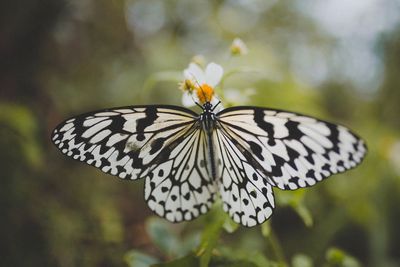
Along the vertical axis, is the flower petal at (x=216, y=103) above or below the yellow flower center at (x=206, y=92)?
below

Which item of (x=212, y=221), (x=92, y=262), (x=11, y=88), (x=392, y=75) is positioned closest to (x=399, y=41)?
(x=392, y=75)

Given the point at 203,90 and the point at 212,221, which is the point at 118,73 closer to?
the point at 203,90

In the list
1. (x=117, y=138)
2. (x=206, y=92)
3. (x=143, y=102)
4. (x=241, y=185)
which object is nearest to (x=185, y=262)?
(x=241, y=185)

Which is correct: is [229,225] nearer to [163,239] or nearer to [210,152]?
[210,152]

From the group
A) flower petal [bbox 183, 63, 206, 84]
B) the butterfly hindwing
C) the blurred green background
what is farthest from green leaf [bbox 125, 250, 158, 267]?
flower petal [bbox 183, 63, 206, 84]

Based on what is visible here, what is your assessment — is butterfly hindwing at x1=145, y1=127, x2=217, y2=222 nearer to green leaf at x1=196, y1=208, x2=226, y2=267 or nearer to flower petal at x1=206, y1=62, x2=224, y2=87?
green leaf at x1=196, y1=208, x2=226, y2=267

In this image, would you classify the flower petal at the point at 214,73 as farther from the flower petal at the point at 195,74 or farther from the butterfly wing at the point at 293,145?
the butterfly wing at the point at 293,145

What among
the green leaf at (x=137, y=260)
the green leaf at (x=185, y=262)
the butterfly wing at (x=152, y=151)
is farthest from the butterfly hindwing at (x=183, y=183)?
the green leaf at (x=137, y=260)
